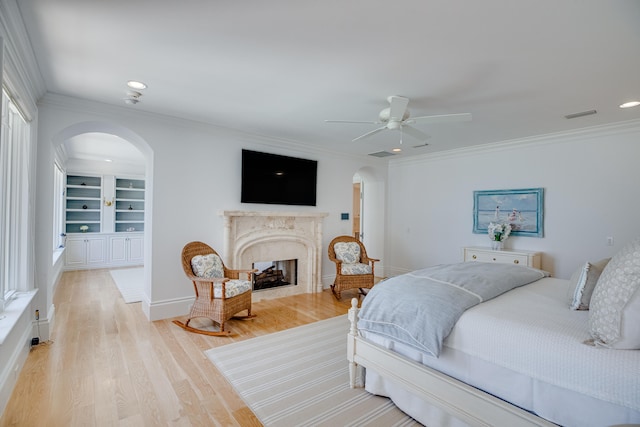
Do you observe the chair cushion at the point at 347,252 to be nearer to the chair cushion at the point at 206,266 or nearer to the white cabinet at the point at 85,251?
the chair cushion at the point at 206,266

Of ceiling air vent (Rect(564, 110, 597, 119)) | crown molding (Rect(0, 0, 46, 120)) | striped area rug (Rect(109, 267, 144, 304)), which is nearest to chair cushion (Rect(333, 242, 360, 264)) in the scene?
striped area rug (Rect(109, 267, 144, 304))

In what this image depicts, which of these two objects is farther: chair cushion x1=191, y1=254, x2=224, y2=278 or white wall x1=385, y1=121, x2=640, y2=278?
white wall x1=385, y1=121, x2=640, y2=278

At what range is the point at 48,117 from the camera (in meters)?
3.22

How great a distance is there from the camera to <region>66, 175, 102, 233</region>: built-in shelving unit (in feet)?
23.1

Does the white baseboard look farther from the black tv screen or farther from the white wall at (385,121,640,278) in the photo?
the white wall at (385,121,640,278)

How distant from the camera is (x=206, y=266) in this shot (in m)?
3.69

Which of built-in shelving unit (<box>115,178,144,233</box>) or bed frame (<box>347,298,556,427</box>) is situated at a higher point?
built-in shelving unit (<box>115,178,144,233</box>)

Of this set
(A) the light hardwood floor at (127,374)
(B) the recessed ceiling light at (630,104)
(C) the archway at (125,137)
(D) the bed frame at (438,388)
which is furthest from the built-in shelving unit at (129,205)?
(B) the recessed ceiling light at (630,104)

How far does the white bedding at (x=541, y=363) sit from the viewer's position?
1335 millimetres

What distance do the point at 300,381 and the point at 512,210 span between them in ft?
13.6

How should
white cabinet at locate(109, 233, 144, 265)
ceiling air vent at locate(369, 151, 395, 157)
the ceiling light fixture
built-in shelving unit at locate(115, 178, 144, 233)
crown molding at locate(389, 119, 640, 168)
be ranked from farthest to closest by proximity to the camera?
1. built-in shelving unit at locate(115, 178, 144, 233)
2. white cabinet at locate(109, 233, 144, 265)
3. ceiling air vent at locate(369, 151, 395, 157)
4. crown molding at locate(389, 119, 640, 168)
5. the ceiling light fixture

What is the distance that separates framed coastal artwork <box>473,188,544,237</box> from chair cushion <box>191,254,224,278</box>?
413cm

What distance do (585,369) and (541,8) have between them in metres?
1.88

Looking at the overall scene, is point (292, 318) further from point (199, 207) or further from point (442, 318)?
point (442, 318)
